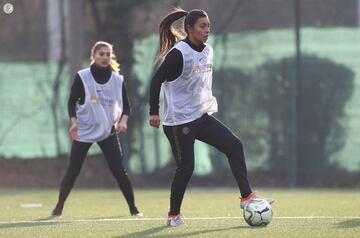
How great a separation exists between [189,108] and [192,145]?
33cm

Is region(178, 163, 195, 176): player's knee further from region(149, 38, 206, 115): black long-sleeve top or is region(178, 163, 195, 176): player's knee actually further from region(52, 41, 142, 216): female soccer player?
region(52, 41, 142, 216): female soccer player

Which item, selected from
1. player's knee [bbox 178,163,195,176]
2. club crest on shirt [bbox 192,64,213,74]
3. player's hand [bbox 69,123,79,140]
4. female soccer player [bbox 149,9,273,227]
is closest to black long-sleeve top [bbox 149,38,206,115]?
female soccer player [bbox 149,9,273,227]

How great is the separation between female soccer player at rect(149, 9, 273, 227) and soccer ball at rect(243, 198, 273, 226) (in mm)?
195

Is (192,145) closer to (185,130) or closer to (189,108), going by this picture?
(185,130)

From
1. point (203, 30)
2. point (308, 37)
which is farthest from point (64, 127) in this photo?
point (203, 30)

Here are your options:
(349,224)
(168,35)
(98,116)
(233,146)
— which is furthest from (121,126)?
(349,224)

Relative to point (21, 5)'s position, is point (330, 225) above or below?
below

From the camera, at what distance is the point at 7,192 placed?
15.1 meters

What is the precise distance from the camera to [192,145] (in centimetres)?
810

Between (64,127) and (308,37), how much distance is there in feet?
16.1

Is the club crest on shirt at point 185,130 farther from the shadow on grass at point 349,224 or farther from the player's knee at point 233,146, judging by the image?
the shadow on grass at point 349,224

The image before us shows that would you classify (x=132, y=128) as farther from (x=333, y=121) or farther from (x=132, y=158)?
(x=333, y=121)

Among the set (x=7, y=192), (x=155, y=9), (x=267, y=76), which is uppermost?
(x=155, y=9)

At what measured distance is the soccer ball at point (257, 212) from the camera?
7.73m
